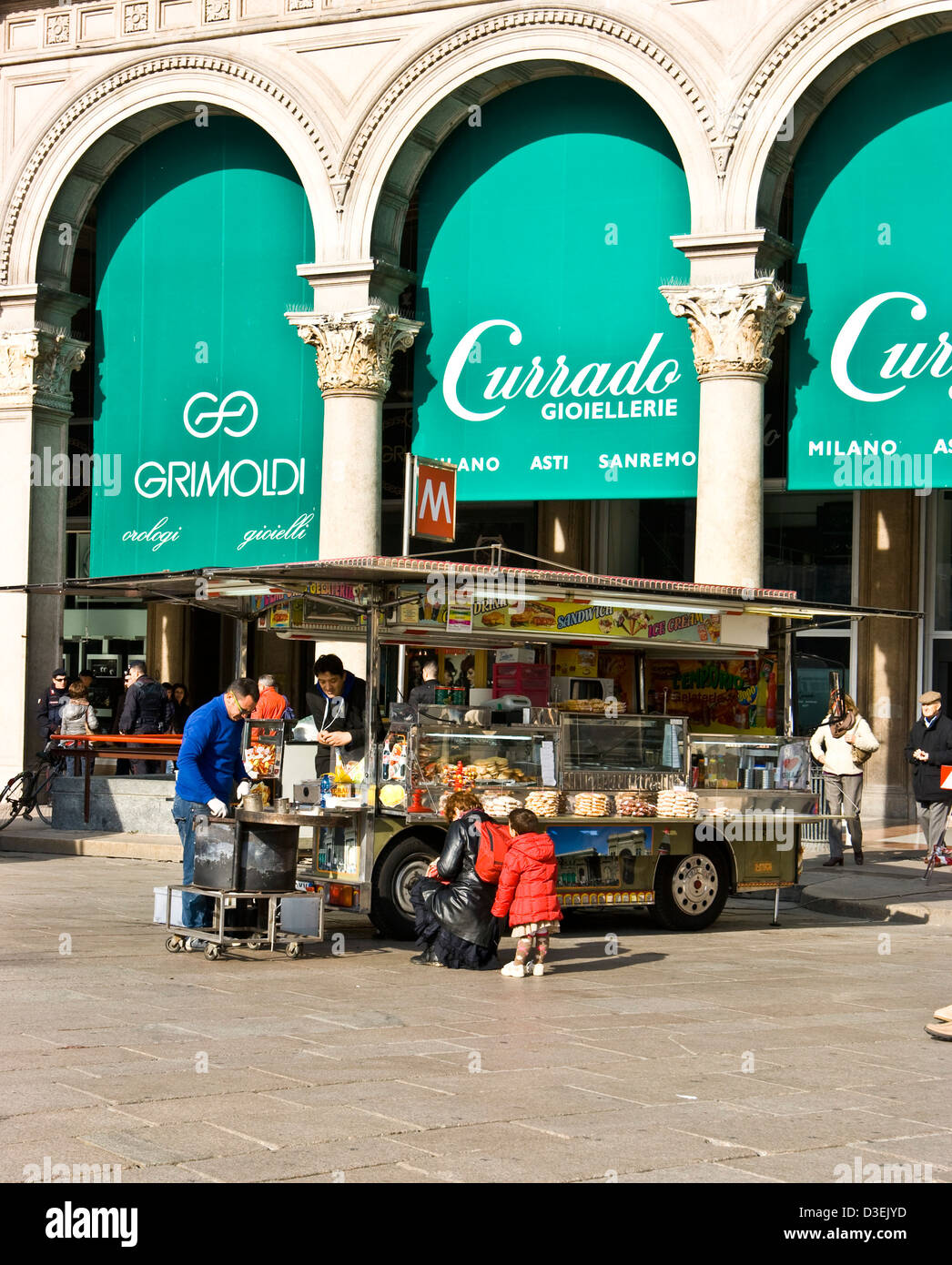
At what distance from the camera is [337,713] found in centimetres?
1434

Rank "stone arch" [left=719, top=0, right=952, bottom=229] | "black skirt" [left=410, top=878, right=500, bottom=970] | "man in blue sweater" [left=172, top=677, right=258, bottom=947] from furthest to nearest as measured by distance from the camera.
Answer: "stone arch" [left=719, top=0, right=952, bottom=229] < "man in blue sweater" [left=172, top=677, right=258, bottom=947] < "black skirt" [left=410, top=878, right=500, bottom=970]

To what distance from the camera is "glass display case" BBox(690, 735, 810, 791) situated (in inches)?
601

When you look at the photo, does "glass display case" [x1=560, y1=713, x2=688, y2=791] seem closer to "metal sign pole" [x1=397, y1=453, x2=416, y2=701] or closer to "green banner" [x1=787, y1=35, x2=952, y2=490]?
"metal sign pole" [x1=397, y1=453, x2=416, y2=701]

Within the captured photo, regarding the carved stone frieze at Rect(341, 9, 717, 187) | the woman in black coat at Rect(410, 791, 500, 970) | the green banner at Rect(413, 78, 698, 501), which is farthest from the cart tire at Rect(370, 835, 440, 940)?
the carved stone frieze at Rect(341, 9, 717, 187)

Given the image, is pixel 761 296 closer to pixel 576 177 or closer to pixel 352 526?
pixel 576 177

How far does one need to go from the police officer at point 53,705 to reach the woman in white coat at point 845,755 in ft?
34.7

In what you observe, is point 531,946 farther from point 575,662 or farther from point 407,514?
point 407,514

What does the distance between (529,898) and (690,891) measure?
327 cm

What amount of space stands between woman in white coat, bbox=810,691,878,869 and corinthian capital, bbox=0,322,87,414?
43.0ft

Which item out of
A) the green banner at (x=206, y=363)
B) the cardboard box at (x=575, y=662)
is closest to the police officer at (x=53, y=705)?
the green banner at (x=206, y=363)

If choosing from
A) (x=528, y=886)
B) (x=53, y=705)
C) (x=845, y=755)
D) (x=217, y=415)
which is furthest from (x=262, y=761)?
(x=217, y=415)
